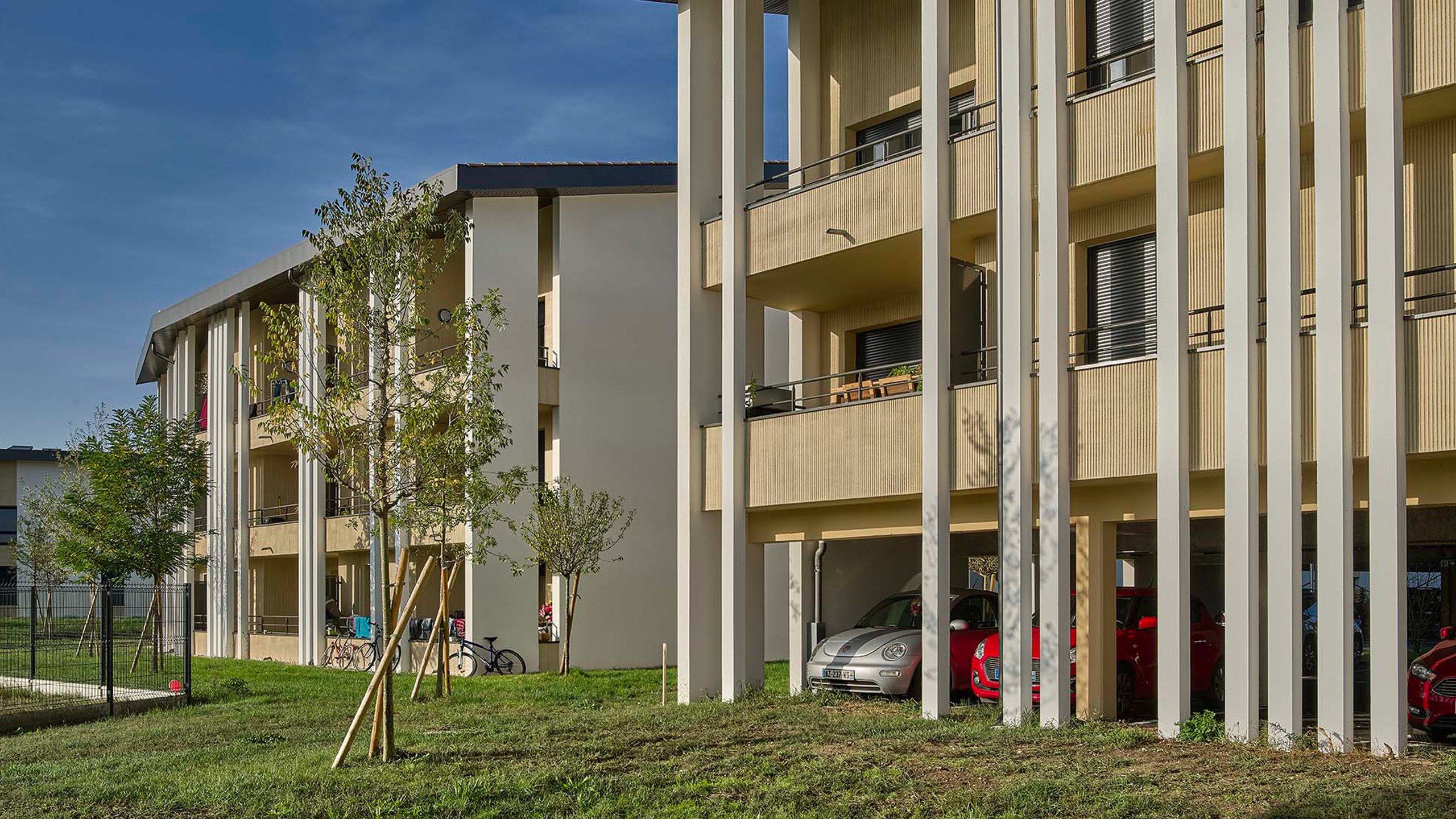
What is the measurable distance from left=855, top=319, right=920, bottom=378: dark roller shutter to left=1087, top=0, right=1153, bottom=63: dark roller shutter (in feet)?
15.8

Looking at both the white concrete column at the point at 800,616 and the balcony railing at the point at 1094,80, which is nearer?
the balcony railing at the point at 1094,80

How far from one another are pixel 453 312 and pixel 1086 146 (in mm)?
7361

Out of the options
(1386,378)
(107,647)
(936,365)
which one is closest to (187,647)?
(107,647)

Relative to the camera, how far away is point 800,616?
22219 millimetres

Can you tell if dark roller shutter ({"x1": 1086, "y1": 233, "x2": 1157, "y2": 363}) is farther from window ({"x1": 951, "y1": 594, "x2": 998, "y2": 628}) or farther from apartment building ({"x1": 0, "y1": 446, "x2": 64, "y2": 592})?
apartment building ({"x1": 0, "y1": 446, "x2": 64, "y2": 592})

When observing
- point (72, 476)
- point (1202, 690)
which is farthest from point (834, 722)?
point (72, 476)

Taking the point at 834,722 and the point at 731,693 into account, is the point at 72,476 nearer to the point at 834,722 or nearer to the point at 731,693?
the point at 731,693

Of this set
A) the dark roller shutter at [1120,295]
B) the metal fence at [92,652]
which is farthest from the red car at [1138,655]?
the metal fence at [92,652]

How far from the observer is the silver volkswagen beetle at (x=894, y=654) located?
18.5 m

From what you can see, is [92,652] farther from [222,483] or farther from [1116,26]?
[1116,26]

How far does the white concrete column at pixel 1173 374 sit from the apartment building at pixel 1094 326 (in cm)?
3

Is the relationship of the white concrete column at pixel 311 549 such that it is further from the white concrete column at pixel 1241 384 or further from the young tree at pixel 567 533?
the white concrete column at pixel 1241 384

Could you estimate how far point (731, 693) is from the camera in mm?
18781

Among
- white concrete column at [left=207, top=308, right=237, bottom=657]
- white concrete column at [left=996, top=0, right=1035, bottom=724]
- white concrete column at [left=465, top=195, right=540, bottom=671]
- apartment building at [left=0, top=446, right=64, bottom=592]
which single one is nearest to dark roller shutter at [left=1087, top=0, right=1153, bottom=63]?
white concrete column at [left=996, top=0, right=1035, bottom=724]
